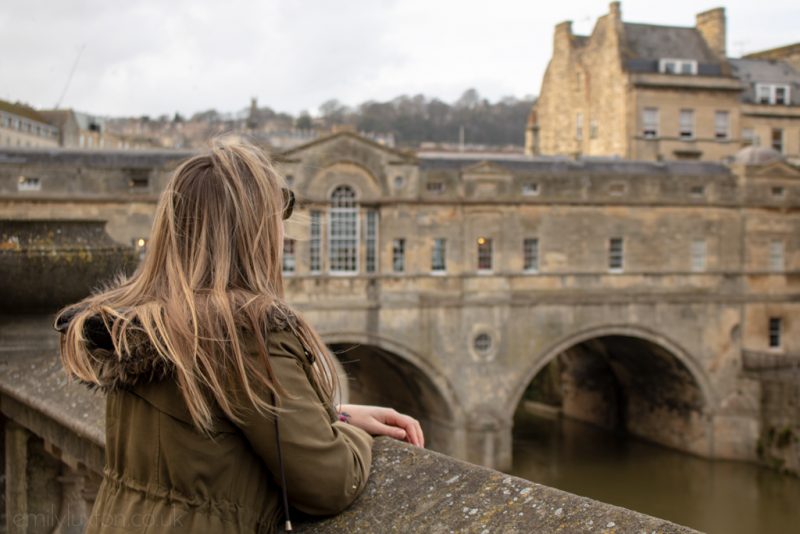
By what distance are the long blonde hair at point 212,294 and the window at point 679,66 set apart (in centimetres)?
3898

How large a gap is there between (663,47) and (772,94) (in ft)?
21.3

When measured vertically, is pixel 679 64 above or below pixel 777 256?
above

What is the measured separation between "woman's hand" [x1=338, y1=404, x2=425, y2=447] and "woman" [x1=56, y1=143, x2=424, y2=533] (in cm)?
46

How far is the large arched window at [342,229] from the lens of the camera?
26.6 metres

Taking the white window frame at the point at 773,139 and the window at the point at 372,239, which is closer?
the window at the point at 372,239

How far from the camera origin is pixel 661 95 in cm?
3797

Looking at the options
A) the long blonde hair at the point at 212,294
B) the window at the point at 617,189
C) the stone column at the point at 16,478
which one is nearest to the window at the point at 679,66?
the window at the point at 617,189

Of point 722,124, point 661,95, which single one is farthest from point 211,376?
point 722,124

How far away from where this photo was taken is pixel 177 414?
7.06 ft

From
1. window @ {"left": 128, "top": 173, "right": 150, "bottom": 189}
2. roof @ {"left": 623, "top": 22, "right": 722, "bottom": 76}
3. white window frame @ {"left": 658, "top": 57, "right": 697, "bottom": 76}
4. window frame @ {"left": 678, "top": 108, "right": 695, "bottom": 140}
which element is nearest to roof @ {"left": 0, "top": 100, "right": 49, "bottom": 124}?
window @ {"left": 128, "top": 173, "right": 150, "bottom": 189}

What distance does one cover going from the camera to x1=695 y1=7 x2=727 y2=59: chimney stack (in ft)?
133

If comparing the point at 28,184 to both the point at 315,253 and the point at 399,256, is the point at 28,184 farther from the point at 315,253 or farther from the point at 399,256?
the point at 399,256

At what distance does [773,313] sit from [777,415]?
3769 millimetres

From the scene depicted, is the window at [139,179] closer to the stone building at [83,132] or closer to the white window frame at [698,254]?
the white window frame at [698,254]
